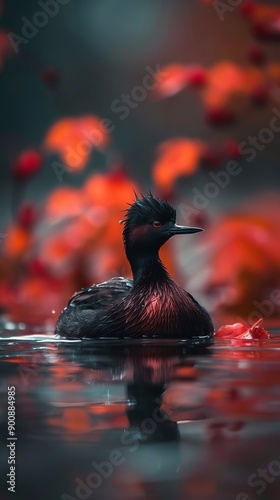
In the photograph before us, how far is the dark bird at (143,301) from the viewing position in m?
7.33

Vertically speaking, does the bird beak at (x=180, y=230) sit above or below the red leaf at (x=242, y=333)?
above

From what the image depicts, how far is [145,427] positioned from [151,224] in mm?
4172

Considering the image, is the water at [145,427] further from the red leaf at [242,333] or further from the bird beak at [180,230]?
the bird beak at [180,230]

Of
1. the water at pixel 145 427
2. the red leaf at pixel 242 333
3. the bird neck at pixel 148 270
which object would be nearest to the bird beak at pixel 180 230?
the bird neck at pixel 148 270

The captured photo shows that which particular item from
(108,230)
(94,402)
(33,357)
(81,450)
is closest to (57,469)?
(81,450)

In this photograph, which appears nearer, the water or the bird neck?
the water

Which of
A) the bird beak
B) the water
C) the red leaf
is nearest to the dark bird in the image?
the bird beak

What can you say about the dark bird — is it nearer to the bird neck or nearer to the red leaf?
the bird neck

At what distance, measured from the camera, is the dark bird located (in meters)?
7.33

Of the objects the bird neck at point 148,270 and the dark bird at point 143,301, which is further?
the bird neck at point 148,270

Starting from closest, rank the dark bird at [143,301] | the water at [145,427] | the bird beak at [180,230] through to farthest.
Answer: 1. the water at [145,427]
2. the dark bird at [143,301]
3. the bird beak at [180,230]

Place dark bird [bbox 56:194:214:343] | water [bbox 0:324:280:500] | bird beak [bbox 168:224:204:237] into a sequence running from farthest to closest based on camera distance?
bird beak [bbox 168:224:204:237], dark bird [bbox 56:194:214:343], water [bbox 0:324:280:500]

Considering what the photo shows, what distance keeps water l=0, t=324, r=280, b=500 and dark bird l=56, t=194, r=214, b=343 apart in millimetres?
1250

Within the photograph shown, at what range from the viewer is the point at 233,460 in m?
3.12
